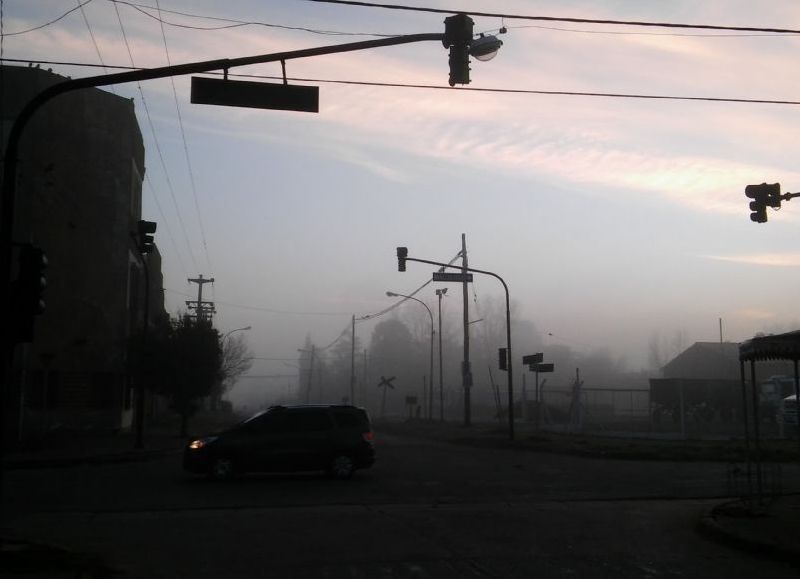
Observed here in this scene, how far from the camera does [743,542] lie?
9.79 metres

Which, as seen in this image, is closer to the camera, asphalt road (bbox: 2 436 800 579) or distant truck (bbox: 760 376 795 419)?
asphalt road (bbox: 2 436 800 579)

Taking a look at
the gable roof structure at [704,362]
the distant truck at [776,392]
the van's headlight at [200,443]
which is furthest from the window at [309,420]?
the gable roof structure at [704,362]

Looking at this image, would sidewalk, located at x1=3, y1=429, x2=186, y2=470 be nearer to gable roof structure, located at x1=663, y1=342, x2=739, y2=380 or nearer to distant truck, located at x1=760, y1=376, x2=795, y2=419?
distant truck, located at x1=760, y1=376, x2=795, y2=419

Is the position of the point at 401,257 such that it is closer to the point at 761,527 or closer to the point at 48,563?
the point at 761,527

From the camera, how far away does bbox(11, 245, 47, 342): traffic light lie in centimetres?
1005

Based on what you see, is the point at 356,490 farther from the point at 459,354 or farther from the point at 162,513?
the point at 459,354

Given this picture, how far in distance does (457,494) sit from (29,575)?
9320 mm

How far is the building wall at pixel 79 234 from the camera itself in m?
34.9

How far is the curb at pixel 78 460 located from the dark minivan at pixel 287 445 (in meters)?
7.00

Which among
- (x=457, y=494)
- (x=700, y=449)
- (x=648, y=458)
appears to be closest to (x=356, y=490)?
(x=457, y=494)

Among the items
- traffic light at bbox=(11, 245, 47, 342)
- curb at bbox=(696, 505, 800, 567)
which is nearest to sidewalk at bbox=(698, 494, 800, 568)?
curb at bbox=(696, 505, 800, 567)

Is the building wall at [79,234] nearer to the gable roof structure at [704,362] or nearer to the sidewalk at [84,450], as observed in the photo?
the sidewalk at [84,450]

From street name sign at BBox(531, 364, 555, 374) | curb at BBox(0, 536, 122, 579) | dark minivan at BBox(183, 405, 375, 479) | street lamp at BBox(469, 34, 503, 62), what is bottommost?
curb at BBox(0, 536, 122, 579)

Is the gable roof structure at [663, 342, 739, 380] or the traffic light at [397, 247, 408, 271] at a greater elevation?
the traffic light at [397, 247, 408, 271]
